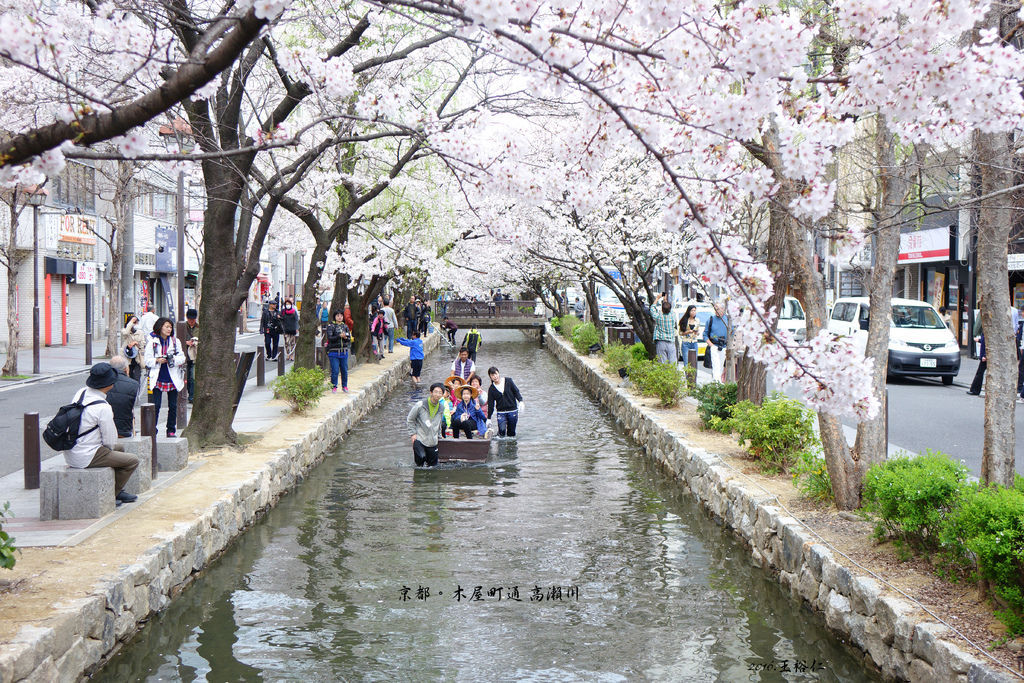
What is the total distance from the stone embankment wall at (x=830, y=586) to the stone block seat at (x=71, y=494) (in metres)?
6.05

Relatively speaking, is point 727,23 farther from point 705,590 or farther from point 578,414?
point 578,414

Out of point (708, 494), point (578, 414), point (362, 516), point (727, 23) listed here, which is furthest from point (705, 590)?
point (578, 414)

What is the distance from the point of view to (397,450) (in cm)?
1574

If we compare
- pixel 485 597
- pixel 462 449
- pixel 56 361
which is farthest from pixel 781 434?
pixel 56 361

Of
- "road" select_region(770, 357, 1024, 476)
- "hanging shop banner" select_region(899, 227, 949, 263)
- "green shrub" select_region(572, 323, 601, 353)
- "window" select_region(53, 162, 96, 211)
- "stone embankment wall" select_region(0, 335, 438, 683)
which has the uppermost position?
"window" select_region(53, 162, 96, 211)

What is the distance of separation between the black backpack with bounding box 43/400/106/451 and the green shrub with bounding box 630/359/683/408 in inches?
413

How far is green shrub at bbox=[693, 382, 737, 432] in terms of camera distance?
1389 centimetres

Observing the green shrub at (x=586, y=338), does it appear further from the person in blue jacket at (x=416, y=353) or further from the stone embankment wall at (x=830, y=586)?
the stone embankment wall at (x=830, y=586)

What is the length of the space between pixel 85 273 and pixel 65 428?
31137mm

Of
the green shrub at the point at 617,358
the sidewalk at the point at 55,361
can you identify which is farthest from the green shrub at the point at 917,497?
the sidewalk at the point at 55,361

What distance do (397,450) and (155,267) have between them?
3267 cm

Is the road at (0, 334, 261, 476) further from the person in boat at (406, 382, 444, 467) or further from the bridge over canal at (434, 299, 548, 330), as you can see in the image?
the bridge over canal at (434, 299, 548, 330)

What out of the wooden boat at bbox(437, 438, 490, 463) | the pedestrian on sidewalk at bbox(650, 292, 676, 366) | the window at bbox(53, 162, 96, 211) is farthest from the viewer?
the window at bbox(53, 162, 96, 211)

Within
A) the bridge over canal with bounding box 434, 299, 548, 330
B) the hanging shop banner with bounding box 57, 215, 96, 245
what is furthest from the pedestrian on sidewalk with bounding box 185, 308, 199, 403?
the bridge over canal with bounding box 434, 299, 548, 330
